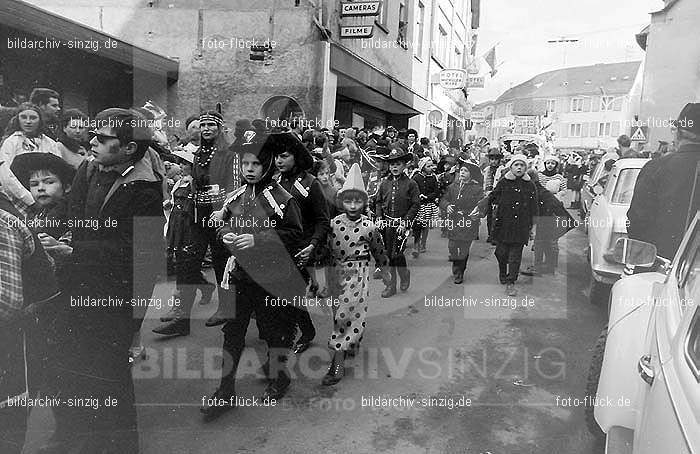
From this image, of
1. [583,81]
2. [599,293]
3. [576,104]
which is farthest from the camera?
[583,81]

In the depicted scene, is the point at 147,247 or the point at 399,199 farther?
the point at 399,199

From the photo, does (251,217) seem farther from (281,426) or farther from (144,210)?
(281,426)

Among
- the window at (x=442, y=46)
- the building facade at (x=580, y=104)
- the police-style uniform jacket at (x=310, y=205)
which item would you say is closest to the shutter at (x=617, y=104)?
the building facade at (x=580, y=104)

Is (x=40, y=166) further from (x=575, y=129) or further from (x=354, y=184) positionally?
(x=575, y=129)

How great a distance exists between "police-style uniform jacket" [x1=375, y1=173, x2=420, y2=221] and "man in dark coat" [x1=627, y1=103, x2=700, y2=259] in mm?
2998

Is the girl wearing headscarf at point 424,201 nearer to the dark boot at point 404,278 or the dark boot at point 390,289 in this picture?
the dark boot at point 404,278

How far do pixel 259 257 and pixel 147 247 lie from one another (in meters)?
0.91

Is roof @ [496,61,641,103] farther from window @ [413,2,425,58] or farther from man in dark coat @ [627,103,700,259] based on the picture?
man in dark coat @ [627,103,700,259]

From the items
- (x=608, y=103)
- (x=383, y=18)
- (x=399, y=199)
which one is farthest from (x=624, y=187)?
(x=608, y=103)

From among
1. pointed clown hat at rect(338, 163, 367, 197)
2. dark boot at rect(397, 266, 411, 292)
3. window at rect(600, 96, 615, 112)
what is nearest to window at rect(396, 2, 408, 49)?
dark boot at rect(397, 266, 411, 292)

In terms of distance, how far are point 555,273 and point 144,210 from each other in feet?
21.9

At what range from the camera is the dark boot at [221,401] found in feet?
12.0

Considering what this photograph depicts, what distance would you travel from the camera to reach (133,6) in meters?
12.3

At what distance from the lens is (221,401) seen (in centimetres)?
374
